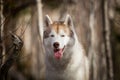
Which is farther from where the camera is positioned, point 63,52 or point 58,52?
point 63,52

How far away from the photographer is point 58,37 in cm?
1295

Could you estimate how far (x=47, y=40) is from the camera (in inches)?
516

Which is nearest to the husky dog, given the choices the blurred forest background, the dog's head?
the dog's head

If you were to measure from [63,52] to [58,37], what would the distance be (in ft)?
1.38

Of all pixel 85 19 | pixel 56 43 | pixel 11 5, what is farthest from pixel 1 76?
pixel 85 19

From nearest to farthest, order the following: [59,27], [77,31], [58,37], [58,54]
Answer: [58,37], [58,54], [59,27], [77,31]

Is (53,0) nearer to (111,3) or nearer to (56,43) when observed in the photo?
(111,3)

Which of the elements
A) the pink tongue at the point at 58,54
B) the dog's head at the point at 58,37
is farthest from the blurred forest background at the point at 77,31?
the pink tongue at the point at 58,54

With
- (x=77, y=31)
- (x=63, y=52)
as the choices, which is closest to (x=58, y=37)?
(x=63, y=52)

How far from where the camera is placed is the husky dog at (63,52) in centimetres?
1300

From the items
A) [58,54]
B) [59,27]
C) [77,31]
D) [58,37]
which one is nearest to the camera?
[58,37]

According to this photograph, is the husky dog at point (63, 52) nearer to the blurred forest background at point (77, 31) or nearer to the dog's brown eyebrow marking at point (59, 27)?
the dog's brown eyebrow marking at point (59, 27)

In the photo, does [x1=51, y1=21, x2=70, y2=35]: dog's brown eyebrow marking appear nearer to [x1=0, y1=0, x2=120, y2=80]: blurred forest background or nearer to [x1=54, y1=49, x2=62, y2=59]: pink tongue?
[x1=54, y1=49, x2=62, y2=59]: pink tongue

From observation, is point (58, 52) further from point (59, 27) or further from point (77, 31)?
point (77, 31)
